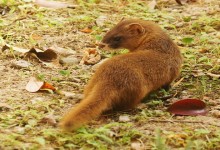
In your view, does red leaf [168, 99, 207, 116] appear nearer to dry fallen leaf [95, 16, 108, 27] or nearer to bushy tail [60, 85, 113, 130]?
bushy tail [60, 85, 113, 130]

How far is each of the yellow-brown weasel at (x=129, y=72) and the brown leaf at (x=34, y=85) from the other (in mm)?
436

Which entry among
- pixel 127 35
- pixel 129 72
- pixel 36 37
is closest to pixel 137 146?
pixel 129 72

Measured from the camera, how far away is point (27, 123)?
328 centimetres

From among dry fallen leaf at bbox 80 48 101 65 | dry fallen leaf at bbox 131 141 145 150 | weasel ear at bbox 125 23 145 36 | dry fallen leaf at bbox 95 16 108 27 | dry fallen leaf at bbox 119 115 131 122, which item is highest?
weasel ear at bbox 125 23 145 36

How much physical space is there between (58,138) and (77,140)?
0.11 m

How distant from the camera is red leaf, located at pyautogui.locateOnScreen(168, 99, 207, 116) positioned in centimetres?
357

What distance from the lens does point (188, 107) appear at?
361 centimetres

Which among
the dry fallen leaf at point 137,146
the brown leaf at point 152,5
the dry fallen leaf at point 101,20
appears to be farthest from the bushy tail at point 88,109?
the brown leaf at point 152,5

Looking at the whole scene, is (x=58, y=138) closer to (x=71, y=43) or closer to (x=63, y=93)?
(x=63, y=93)

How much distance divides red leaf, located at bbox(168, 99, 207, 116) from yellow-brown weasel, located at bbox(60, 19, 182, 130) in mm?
243

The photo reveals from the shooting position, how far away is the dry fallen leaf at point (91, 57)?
4676 millimetres

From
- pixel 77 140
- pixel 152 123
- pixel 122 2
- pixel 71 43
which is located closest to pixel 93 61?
pixel 71 43

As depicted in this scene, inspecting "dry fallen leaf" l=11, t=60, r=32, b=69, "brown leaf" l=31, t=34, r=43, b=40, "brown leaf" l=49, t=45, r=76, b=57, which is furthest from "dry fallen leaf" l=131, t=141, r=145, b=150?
"brown leaf" l=31, t=34, r=43, b=40

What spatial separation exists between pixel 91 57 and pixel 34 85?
958 mm
